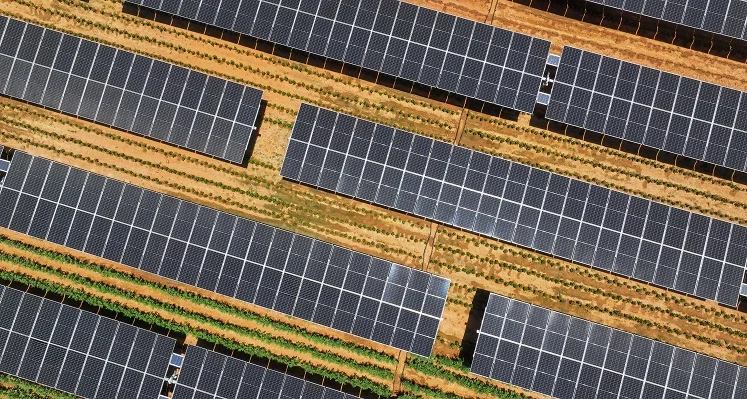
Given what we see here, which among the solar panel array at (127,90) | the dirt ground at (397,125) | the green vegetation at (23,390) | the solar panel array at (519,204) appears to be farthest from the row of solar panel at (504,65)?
the green vegetation at (23,390)

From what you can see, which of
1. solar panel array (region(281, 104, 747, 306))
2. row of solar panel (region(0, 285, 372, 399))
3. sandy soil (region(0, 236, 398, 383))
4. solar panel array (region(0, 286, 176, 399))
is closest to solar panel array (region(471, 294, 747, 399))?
solar panel array (region(281, 104, 747, 306))

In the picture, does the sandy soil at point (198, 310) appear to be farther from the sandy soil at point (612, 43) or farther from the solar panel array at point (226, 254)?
the sandy soil at point (612, 43)

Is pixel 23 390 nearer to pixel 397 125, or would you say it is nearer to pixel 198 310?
pixel 198 310

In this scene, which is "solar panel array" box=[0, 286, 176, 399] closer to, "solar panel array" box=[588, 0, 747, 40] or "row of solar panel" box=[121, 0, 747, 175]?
"row of solar panel" box=[121, 0, 747, 175]

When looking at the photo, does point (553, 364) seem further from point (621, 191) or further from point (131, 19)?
point (131, 19)

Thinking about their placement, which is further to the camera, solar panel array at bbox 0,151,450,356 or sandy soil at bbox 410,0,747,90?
sandy soil at bbox 410,0,747,90

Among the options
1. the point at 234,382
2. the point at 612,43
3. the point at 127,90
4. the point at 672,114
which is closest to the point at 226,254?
the point at 234,382
